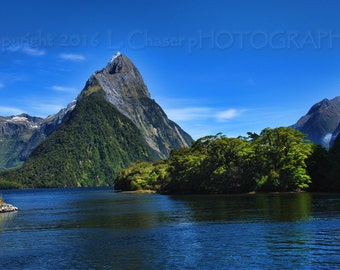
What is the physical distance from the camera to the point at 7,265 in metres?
35.3

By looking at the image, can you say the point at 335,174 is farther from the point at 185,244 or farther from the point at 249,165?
the point at 185,244

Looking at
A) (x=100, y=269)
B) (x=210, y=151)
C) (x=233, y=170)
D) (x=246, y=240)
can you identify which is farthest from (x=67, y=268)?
(x=210, y=151)

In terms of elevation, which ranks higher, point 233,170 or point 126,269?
point 233,170

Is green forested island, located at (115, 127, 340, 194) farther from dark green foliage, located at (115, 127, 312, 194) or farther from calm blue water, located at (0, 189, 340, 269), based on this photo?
calm blue water, located at (0, 189, 340, 269)

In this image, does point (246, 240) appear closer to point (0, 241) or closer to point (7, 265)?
point (7, 265)

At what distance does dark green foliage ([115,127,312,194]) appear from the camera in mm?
136500

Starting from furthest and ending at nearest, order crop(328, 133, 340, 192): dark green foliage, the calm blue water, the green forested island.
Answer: the green forested island < crop(328, 133, 340, 192): dark green foliage < the calm blue water

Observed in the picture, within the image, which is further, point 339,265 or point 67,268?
point 67,268

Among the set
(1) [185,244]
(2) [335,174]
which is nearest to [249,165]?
(2) [335,174]

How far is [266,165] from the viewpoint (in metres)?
143

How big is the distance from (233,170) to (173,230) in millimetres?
101279

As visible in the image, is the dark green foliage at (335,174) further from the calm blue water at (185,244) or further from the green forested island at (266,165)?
the calm blue water at (185,244)

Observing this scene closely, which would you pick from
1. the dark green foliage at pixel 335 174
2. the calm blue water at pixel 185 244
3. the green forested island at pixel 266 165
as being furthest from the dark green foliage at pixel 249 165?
the calm blue water at pixel 185 244

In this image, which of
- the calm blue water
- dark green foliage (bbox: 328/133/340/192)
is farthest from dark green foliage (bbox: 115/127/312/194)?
the calm blue water
